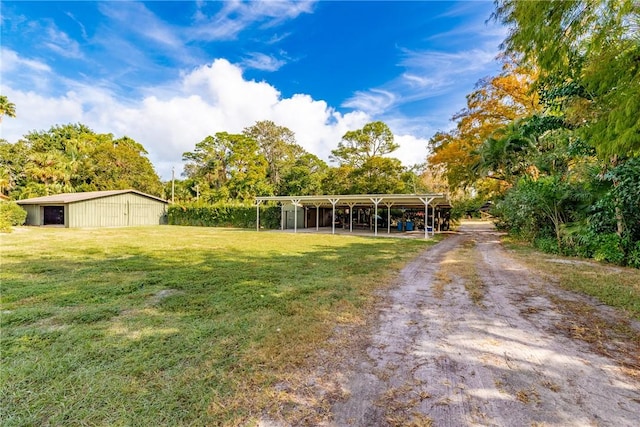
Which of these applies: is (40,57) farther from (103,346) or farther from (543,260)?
(543,260)

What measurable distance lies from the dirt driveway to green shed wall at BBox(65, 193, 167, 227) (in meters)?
23.6

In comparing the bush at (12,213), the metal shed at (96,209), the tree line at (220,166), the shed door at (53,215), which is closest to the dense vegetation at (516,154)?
the tree line at (220,166)

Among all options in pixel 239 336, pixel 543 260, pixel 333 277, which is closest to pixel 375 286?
pixel 333 277

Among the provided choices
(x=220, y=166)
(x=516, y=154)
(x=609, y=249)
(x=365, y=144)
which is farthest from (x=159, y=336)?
(x=220, y=166)

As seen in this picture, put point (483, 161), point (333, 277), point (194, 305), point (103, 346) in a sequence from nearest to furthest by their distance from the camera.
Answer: point (103, 346) → point (194, 305) → point (333, 277) → point (483, 161)

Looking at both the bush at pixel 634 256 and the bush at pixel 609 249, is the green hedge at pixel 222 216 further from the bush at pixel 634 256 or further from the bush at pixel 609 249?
the bush at pixel 634 256

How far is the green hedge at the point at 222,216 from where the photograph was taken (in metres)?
21.5

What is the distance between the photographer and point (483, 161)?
1361 centimetres

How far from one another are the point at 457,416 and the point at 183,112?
2077cm

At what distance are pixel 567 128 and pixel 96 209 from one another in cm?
2655

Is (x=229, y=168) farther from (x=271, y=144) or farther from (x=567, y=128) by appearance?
(x=567, y=128)

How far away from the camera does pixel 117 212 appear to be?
21.8 m

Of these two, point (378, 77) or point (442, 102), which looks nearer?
point (378, 77)

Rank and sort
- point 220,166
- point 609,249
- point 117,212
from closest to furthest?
point 609,249 → point 117,212 → point 220,166
